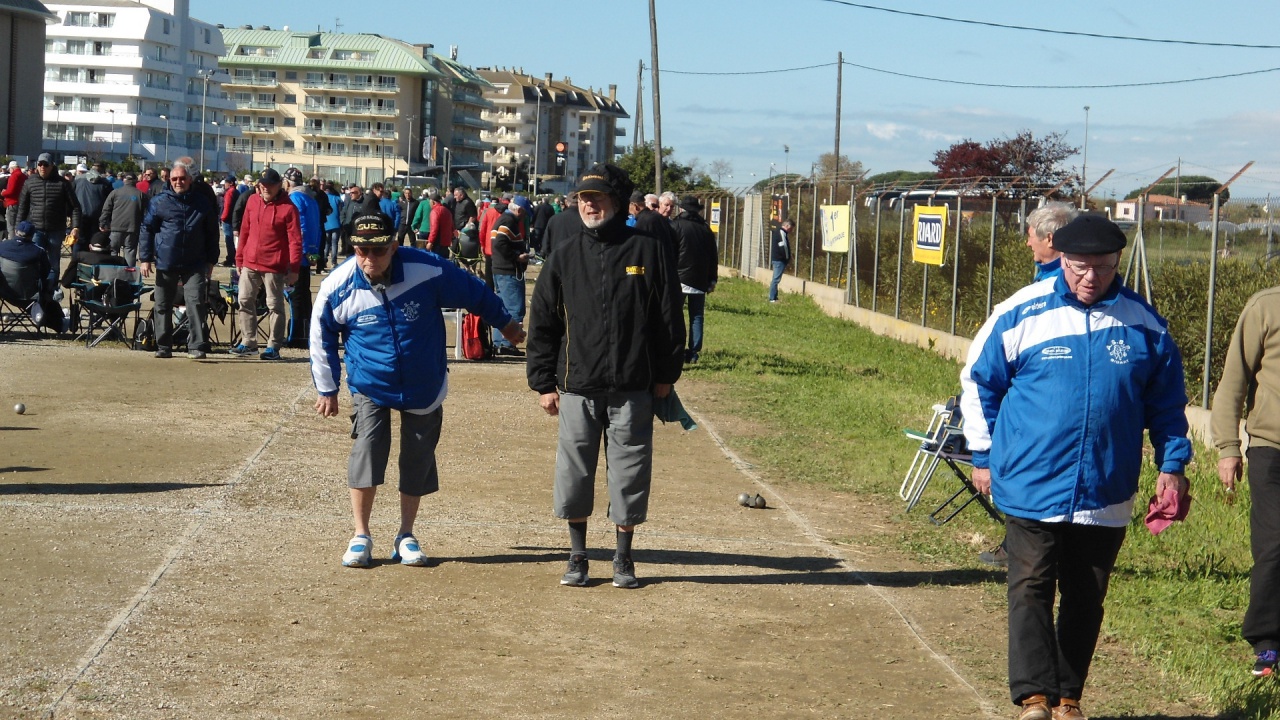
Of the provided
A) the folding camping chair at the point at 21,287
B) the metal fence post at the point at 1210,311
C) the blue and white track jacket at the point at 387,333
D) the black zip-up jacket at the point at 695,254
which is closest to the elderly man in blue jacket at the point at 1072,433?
the blue and white track jacket at the point at 387,333

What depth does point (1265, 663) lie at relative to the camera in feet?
19.2

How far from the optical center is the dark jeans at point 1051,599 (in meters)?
4.89

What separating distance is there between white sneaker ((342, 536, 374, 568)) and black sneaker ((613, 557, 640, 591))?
1196 mm

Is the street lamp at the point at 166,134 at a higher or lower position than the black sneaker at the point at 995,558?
higher

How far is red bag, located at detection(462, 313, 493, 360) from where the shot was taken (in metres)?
15.9

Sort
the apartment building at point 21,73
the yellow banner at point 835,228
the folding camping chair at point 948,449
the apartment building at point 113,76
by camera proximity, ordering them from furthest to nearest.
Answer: the apartment building at point 113,76 < the apartment building at point 21,73 < the yellow banner at point 835,228 < the folding camping chair at point 948,449

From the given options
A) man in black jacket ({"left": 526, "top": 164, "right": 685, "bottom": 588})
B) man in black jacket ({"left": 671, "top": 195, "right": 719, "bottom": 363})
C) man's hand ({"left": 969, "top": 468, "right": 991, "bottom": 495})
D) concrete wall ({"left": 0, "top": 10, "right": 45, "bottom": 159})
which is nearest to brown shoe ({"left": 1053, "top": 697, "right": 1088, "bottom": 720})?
man's hand ({"left": 969, "top": 468, "right": 991, "bottom": 495})

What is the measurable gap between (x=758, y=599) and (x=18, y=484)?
14.6 feet

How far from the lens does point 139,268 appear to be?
15.4m

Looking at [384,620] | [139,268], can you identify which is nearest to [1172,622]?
[384,620]

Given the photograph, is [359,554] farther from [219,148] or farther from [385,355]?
[219,148]

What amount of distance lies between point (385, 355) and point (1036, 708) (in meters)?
3.51

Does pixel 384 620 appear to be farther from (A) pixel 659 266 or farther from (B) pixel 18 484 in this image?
(B) pixel 18 484

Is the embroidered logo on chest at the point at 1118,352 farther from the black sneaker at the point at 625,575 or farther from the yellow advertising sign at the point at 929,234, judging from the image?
the yellow advertising sign at the point at 929,234
